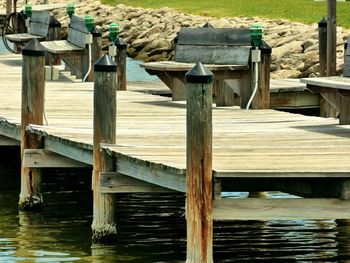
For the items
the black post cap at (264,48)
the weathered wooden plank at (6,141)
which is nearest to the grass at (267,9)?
the black post cap at (264,48)

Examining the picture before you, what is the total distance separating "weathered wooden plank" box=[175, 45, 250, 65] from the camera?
61.8ft

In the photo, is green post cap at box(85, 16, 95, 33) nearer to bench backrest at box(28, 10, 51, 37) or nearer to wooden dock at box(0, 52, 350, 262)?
wooden dock at box(0, 52, 350, 262)

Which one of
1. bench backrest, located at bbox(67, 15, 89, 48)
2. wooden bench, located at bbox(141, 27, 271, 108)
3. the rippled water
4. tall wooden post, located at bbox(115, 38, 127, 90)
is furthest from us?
bench backrest, located at bbox(67, 15, 89, 48)

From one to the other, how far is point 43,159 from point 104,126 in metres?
2.11

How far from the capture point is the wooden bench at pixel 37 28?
26391 millimetres

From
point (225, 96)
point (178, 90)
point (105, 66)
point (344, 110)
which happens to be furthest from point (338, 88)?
point (178, 90)

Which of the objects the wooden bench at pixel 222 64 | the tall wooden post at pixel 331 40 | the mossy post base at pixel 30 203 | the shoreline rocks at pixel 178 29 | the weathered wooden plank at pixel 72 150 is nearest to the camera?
the weathered wooden plank at pixel 72 150

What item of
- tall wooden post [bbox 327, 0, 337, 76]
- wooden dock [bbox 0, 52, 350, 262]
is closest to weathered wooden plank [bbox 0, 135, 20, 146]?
wooden dock [bbox 0, 52, 350, 262]

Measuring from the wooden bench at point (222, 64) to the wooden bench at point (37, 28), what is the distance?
703 cm

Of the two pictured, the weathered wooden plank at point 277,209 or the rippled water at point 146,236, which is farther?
the rippled water at point 146,236

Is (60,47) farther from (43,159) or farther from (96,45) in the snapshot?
(43,159)

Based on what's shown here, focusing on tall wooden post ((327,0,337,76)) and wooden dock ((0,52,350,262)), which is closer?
wooden dock ((0,52,350,262))

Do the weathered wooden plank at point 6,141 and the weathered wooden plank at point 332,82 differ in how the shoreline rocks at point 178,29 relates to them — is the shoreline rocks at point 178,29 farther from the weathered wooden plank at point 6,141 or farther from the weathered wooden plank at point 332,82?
the weathered wooden plank at point 332,82

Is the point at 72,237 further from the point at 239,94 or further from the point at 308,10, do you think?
the point at 308,10
